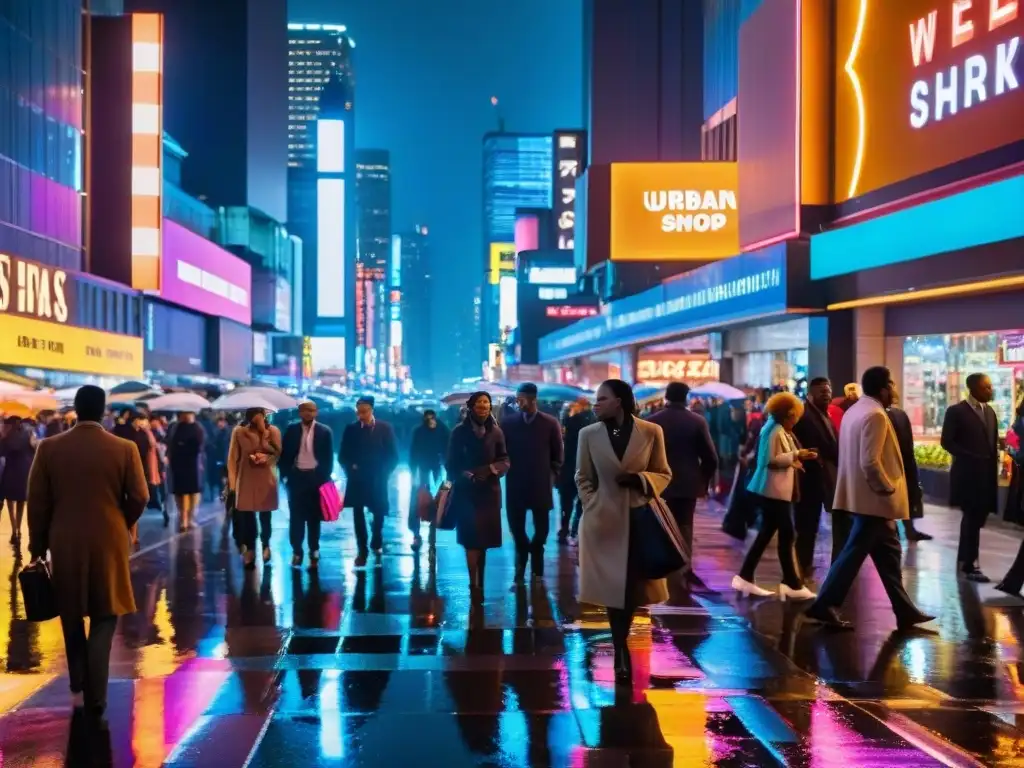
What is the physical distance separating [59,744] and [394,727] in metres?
1.58

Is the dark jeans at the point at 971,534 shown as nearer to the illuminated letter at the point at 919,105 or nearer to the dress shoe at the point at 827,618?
the dress shoe at the point at 827,618

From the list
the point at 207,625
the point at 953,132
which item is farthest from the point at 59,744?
the point at 953,132

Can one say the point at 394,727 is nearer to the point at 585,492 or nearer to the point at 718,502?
the point at 585,492

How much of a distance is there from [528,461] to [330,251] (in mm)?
170556

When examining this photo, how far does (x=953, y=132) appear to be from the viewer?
1806cm

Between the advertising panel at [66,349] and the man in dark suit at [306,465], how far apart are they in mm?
23606

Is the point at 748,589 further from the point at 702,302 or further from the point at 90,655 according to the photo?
the point at 702,302

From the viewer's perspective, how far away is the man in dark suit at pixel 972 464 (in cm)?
1113

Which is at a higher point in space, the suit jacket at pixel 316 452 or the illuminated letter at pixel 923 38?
the illuminated letter at pixel 923 38

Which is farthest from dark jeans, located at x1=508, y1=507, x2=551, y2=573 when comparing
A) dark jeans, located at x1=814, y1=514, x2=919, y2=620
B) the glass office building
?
the glass office building

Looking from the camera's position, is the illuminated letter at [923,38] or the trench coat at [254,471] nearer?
the trench coat at [254,471]

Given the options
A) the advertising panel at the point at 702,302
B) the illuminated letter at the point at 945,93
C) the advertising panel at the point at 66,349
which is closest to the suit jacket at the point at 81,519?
the illuminated letter at the point at 945,93

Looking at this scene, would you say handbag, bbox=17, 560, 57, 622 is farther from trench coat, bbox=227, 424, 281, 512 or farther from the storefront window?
the storefront window

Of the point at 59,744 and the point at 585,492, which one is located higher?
the point at 585,492
